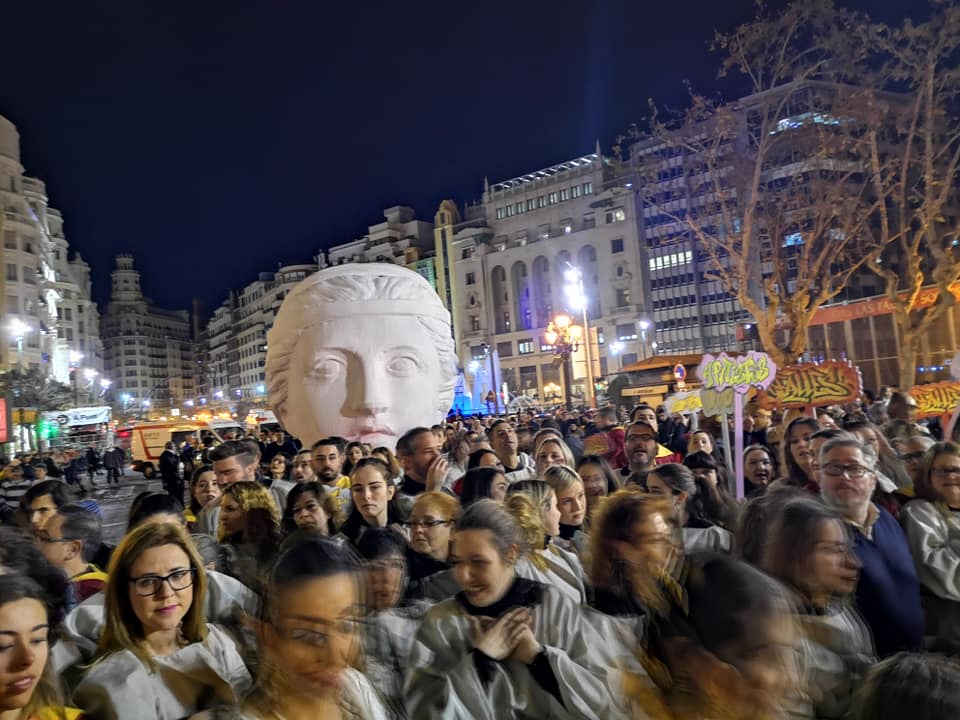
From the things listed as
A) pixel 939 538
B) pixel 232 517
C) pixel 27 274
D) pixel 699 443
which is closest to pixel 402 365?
pixel 699 443

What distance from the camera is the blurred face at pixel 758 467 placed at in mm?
6199

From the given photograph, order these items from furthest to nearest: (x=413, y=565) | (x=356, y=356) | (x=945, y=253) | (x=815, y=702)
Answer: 1. (x=945, y=253)
2. (x=356, y=356)
3. (x=413, y=565)
4. (x=815, y=702)

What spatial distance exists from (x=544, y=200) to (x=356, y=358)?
6185 centimetres

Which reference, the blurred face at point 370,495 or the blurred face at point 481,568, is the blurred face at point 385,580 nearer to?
the blurred face at point 481,568

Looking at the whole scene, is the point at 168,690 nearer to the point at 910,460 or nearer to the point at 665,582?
the point at 665,582

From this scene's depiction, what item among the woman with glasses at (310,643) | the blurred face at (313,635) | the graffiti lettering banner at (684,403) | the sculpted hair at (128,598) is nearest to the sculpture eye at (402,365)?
the graffiti lettering banner at (684,403)

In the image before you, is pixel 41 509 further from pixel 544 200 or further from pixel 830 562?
pixel 544 200

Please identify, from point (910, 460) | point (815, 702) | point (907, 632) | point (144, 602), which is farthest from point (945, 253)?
point (144, 602)

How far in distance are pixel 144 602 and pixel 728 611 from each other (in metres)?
1.91

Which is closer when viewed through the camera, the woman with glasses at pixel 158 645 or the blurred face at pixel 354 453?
the woman with glasses at pixel 158 645

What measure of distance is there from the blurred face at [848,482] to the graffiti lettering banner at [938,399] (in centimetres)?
686

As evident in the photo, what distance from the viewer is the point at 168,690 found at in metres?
2.49

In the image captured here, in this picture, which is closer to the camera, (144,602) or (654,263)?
(144,602)

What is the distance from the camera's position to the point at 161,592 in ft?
8.51
